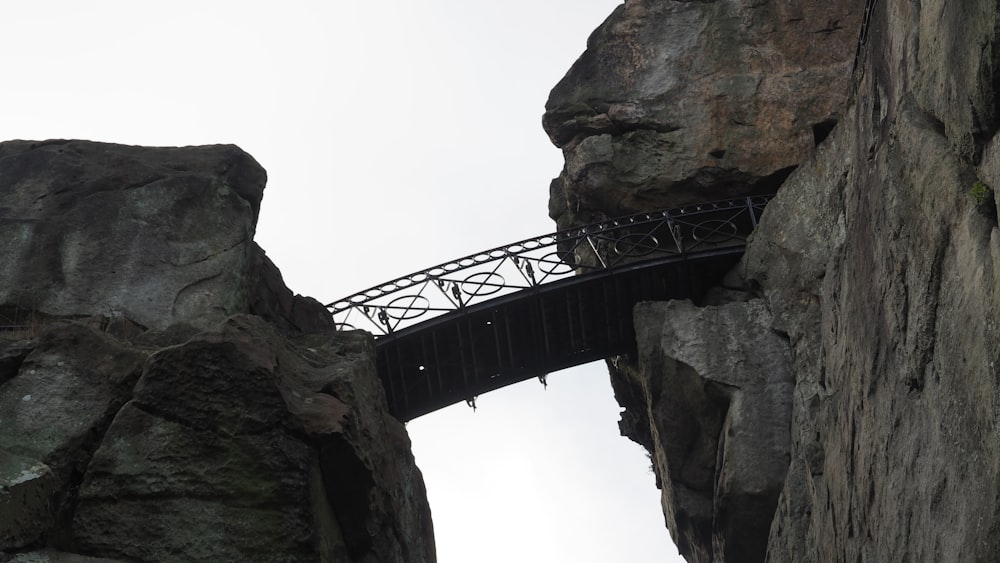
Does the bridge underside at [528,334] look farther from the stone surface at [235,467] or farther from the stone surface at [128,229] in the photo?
the stone surface at [235,467]

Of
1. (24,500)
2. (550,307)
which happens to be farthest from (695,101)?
(24,500)

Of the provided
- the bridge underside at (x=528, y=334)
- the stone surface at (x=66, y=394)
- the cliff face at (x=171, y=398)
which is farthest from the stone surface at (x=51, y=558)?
the bridge underside at (x=528, y=334)

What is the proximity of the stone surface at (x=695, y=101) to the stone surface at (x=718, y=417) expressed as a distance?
353 cm

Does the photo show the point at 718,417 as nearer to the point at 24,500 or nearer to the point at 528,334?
the point at 528,334

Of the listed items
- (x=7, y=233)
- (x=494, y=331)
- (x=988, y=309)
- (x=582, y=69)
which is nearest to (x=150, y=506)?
(x=7, y=233)

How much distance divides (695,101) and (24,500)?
645 inches

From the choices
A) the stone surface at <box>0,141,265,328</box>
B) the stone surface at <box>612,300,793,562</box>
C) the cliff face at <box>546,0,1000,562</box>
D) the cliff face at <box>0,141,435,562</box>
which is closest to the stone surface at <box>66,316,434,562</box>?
the cliff face at <box>0,141,435,562</box>

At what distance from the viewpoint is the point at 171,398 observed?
1373cm

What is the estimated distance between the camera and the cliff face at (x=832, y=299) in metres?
10.9

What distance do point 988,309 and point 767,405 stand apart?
10062 mm

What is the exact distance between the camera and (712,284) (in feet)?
76.3

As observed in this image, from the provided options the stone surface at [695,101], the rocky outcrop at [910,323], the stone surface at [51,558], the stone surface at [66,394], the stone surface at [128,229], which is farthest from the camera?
the stone surface at [695,101]

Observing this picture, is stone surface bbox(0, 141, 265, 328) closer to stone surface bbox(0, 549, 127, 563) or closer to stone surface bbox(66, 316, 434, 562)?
stone surface bbox(66, 316, 434, 562)

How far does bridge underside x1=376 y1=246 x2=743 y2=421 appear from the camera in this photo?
21938mm
